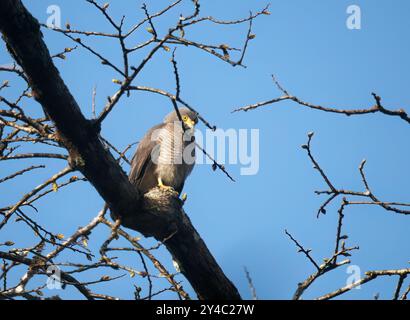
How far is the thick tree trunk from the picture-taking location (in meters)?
3.18

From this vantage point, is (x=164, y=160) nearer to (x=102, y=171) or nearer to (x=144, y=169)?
(x=144, y=169)

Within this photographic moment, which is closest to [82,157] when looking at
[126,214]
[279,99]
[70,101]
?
[70,101]

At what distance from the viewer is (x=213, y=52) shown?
3.11 meters

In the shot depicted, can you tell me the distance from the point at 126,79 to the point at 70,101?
49 centimetres

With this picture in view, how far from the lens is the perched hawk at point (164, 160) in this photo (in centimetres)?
613

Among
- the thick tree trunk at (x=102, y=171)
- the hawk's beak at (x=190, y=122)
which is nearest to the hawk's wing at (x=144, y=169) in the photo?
the hawk's beak at (x=190, y=122)

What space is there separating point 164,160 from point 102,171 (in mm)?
2433

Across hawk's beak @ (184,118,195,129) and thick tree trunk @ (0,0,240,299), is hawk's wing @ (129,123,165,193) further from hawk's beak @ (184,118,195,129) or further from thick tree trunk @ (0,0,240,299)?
thick tree trunk @ (0,0,240,299)

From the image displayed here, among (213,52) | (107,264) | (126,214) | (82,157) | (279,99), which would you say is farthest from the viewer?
(126,214)

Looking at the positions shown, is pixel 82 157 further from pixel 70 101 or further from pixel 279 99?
pixel 279 99

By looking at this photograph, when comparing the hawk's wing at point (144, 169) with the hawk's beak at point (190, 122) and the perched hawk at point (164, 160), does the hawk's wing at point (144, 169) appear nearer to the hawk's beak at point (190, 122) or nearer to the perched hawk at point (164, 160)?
the perched hawk at point (164, 160)

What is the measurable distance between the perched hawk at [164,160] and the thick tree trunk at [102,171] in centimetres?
172

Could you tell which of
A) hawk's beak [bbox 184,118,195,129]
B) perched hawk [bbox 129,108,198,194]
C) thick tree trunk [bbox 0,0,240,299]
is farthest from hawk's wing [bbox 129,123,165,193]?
thick tree trunk [bbox 0,0,240,299]
